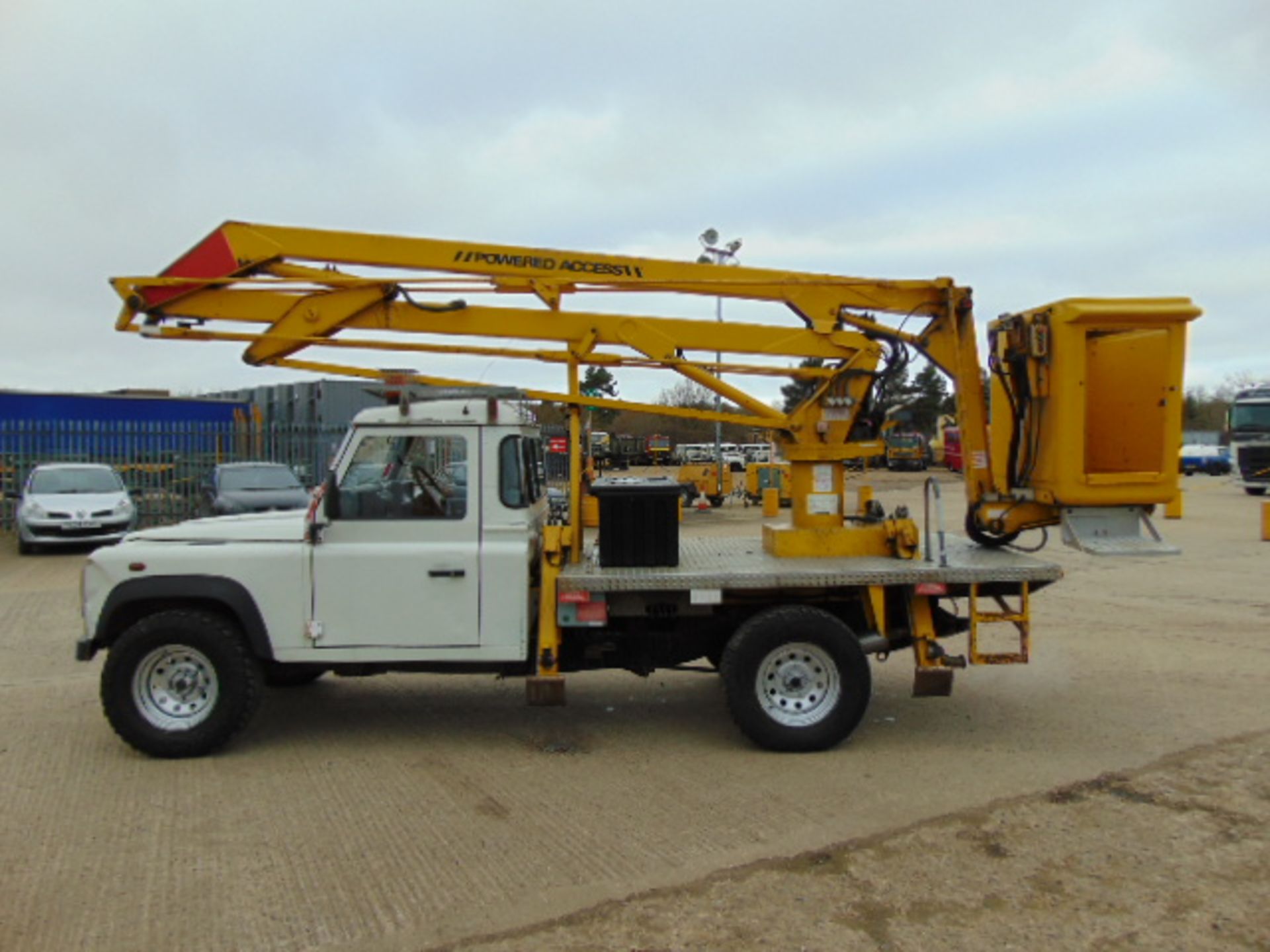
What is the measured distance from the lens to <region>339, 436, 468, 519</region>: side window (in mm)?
6285

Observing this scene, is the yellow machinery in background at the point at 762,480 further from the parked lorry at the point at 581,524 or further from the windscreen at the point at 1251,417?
the parked lorry at the point at 581,524

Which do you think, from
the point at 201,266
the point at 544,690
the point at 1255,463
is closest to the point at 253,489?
the point at 201,266

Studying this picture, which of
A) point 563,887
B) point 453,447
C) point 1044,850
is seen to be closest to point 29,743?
point 453,447

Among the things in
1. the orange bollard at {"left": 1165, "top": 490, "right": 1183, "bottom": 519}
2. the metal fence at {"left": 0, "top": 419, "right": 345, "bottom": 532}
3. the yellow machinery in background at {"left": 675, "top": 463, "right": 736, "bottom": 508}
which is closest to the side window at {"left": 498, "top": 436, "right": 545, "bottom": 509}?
the orange bollard at {"left": 1165, "top": 490, "right": 1183, "bottom": 519}

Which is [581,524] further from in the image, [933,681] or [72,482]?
[72,482]

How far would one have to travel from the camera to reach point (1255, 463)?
31500mm

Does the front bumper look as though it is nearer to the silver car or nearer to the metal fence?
the silver car

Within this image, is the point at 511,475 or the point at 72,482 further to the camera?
the point at 72,482

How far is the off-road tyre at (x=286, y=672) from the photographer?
21.0 feet

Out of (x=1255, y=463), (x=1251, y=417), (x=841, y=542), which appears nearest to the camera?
(x=841, y=542)

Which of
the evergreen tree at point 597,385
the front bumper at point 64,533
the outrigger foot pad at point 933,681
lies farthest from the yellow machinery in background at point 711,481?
the outrigger foot pad at point 933,681

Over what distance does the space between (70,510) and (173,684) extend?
12.8 meters

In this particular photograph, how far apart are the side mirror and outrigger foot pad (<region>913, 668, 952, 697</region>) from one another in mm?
3719

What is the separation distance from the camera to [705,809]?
524cm
